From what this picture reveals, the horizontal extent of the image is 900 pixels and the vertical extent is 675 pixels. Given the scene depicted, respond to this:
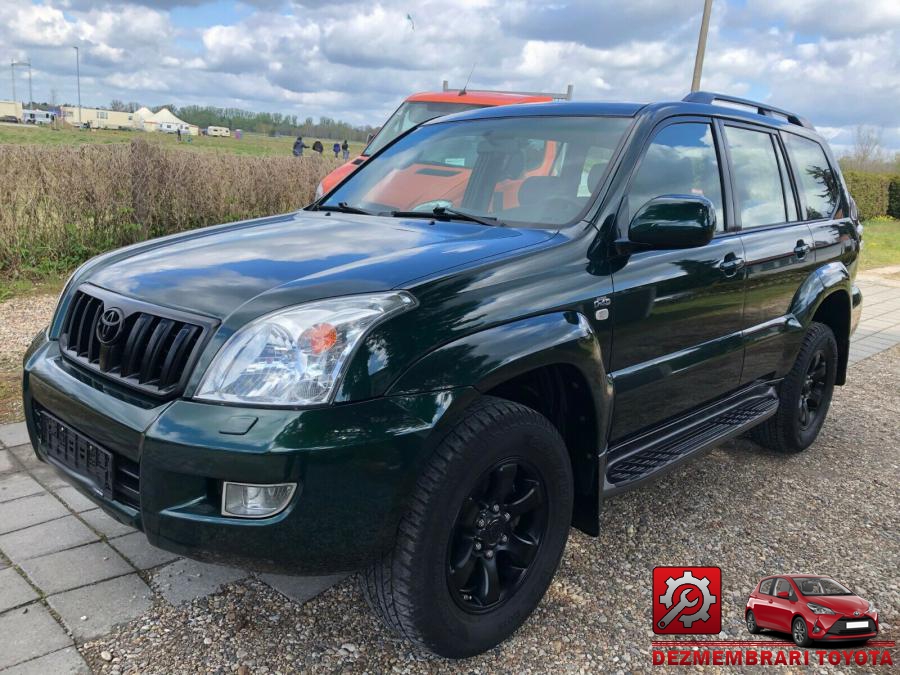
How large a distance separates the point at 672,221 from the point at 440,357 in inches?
43.0

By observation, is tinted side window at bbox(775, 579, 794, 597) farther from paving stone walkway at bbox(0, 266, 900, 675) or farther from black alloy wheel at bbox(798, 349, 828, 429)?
paving stone walkway at bbox(0, 266, 900, 675)

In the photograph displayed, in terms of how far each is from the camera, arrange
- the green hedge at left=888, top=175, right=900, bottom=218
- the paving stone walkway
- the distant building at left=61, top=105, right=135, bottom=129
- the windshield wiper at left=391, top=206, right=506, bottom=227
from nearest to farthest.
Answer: the paving stone walkway
the windshield wiper at left=391, top=206, right=506, bottom=227
the green hedge at left=888, top=175, right=900, bottom=218
the distant building at left=61, top=105, right=135, bottom=129

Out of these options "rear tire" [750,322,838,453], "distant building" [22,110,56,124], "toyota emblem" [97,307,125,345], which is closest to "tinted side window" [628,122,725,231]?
"rear tire" [750,322,838,453]

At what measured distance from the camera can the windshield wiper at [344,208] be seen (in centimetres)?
329

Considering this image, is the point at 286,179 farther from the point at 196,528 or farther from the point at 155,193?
the point at 196,528

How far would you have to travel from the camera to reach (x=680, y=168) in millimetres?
3180

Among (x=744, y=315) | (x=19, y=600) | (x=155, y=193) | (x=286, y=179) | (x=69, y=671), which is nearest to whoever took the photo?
(x=69, y=671)

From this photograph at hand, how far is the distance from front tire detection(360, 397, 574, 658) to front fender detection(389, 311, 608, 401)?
0.41 feet

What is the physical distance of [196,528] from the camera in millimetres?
1982

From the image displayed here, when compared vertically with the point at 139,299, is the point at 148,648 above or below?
below

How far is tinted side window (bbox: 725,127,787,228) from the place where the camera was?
3.55 meters

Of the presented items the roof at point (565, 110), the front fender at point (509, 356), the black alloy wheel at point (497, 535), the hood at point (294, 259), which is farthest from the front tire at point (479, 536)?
the roof at point (565, 110)

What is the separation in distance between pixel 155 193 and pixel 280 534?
770 cm

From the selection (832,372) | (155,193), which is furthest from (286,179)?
(832,372)
